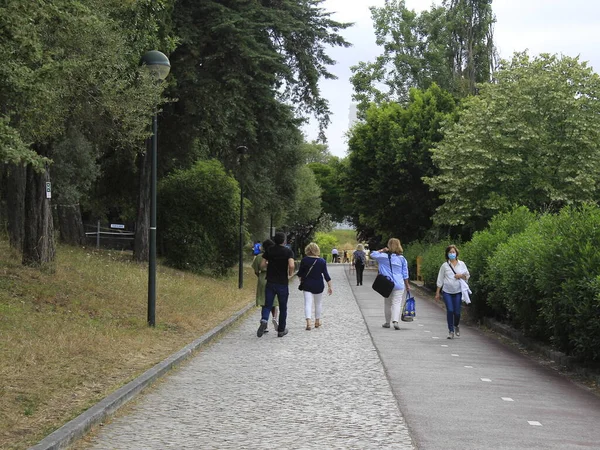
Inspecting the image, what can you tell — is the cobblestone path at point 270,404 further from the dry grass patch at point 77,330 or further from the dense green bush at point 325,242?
the dense green bush at point 325,242

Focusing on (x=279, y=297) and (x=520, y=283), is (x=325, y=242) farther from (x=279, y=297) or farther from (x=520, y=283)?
(x=520, y=283)

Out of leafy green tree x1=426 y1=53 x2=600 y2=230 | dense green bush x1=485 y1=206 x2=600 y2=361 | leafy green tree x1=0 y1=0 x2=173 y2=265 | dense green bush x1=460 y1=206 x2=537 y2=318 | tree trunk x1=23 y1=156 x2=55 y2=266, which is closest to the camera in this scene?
dense green bush x1=485 y1=206 x2=600 y2=361

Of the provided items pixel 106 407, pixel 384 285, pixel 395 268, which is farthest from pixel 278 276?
pixel 106 407

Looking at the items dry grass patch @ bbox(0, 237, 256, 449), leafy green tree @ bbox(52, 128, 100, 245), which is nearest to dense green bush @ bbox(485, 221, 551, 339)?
dry grass patch @ bbox(0, 237, 256, 449)

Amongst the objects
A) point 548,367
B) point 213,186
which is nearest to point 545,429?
point 548,367

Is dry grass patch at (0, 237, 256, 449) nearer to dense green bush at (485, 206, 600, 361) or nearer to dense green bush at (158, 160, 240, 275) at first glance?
dense green bush at (158, 160, 240, 275)

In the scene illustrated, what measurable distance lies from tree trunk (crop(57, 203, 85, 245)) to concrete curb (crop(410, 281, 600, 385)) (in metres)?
18.3

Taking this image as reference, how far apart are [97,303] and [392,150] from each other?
3033cm

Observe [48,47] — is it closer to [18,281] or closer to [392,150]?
[18,281]

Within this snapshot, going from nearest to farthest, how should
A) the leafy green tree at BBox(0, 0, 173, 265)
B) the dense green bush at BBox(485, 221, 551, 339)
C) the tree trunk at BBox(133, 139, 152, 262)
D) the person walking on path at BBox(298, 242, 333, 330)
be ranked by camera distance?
1. the leafy green tree at BBox(0, 0, 173, 265)
2. the dense green bush at BBox(485, 221, 551, 339)
3. the person walking on path at BBox(298, 242, 333, 330)
4. the tree trunk at BBox(133, 139, 152, 262)

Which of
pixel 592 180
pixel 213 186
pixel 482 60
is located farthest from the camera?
pixel 482 60

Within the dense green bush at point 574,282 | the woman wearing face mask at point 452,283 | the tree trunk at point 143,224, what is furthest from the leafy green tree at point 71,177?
the dense green bush at point 574,282

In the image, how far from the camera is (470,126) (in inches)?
1508

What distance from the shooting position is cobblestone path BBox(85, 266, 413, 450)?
7254 mm
